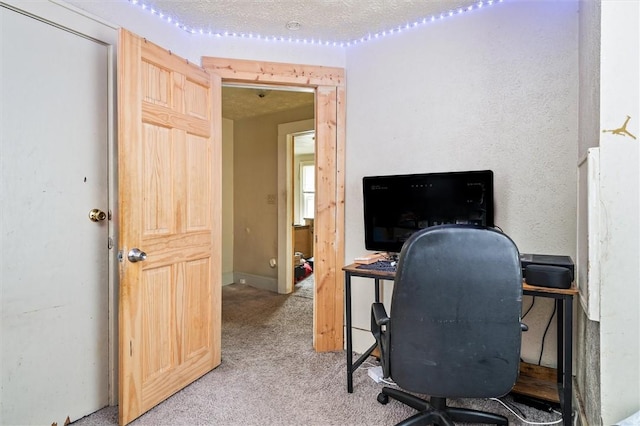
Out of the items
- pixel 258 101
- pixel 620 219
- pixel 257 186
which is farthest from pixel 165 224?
A: pixel 257 186

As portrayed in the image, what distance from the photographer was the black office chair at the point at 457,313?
4.11 ft

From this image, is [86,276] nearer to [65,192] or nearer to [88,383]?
[65,192]

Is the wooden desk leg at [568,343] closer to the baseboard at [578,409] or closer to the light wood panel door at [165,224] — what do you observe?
the baseboard at [578,409]

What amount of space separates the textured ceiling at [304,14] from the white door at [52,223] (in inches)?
25.9

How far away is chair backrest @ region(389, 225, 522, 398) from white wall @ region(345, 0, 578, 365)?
966mm

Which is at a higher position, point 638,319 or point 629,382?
point 638,319

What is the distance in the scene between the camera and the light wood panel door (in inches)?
69.1

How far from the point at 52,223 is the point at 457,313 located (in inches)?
76.6

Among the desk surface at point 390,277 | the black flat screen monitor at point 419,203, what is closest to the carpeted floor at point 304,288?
the black flat screen monitor at point 419,203

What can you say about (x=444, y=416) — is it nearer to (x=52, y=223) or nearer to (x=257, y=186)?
(x=52, y=223)

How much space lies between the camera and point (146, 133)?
188 centimetres

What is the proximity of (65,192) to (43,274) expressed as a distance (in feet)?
1.38

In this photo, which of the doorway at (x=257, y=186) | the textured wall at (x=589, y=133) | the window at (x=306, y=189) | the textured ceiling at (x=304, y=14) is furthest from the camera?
the window at (x=306, y=189)

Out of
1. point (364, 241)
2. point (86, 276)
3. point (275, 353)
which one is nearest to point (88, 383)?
point (86, 276)
